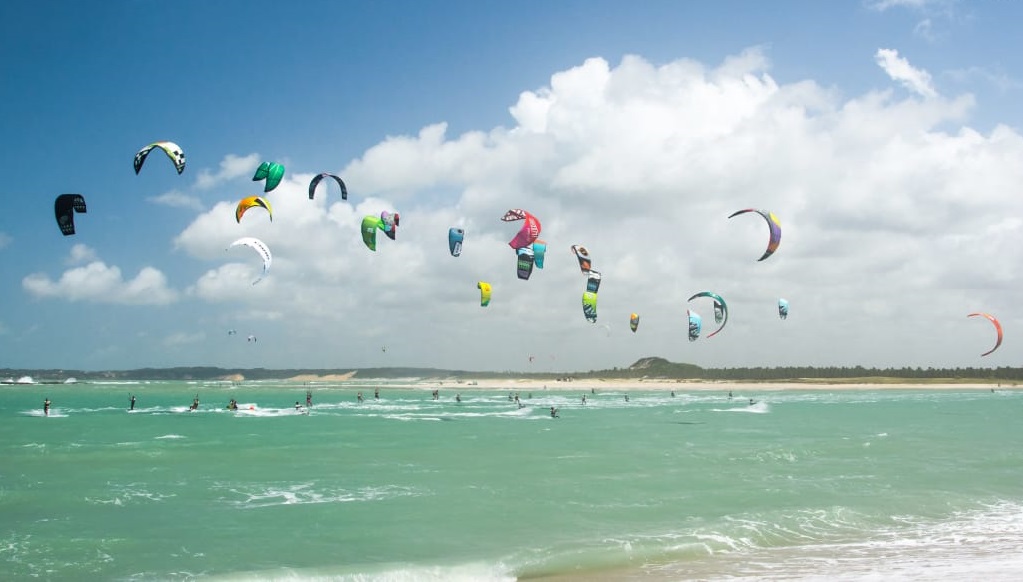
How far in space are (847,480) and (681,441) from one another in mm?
8601

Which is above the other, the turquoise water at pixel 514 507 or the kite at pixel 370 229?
the kite at pixel 370 229

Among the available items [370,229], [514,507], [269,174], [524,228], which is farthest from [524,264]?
[514,507]

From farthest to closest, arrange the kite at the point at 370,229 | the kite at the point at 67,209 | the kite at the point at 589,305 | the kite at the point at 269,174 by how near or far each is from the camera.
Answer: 1. the kite at the point at 589,305
2. the kite at the point at 370,229
3. the kite at the point at 269,174
4. the kite at the point at 67,209

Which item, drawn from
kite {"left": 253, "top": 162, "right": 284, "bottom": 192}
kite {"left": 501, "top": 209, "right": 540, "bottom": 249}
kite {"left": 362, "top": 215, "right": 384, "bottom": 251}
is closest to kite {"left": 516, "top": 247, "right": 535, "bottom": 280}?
kite {"left": 501, "top": 209, "right": 540, "bottom": 249}

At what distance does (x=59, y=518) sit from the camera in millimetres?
12242

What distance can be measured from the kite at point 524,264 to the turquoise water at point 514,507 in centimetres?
611

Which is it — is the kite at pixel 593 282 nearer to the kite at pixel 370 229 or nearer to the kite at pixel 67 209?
the kite at pixel 370 229

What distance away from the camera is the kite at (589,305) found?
3312cm

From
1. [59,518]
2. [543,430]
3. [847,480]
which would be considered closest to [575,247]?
[543,430]

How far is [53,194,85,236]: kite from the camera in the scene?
15.5 m

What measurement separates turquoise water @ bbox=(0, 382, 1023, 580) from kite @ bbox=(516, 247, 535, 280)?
6109 mm

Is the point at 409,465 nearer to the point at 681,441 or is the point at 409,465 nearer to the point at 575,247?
the point at 681,441

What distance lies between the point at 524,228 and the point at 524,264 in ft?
5.57

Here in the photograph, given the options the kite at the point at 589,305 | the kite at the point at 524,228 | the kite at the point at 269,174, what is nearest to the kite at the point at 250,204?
the kite at the point at 269,174
